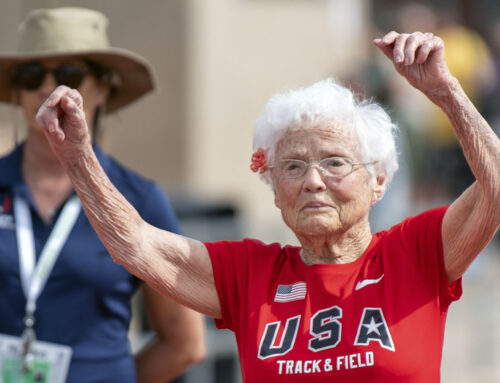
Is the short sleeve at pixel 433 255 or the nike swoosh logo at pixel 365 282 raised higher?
the short sleeve at pixel 433 255

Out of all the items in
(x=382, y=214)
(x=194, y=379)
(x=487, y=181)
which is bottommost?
(x=194, y=379)

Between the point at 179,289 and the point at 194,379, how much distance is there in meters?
3.82

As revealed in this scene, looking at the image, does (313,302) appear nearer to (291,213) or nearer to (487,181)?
(291,213)

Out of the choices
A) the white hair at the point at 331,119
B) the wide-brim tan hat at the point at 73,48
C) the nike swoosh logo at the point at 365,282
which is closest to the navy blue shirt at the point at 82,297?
the wide-brim tan hat at the point at 73,48

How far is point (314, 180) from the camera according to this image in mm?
2994

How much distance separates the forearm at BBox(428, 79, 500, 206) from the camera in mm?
2854

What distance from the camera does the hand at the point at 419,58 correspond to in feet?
9.14

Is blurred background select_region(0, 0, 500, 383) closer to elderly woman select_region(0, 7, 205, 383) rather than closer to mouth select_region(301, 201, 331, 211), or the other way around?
elderly woman select_region(0, 7, 205, 383)

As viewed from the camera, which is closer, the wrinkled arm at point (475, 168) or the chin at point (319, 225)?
the wrinkled arm at point (475, 168)

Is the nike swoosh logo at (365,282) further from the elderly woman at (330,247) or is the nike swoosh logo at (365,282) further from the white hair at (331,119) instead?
the white hair at (331,119)

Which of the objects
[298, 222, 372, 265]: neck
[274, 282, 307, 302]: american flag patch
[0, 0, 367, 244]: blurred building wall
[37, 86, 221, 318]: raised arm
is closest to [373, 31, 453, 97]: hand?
[298, 222, 372, 265]: neck

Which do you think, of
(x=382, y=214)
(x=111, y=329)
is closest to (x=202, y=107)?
(x=382, y=214)

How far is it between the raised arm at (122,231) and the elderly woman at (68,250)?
0.64m

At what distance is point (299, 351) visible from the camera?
2.92m
